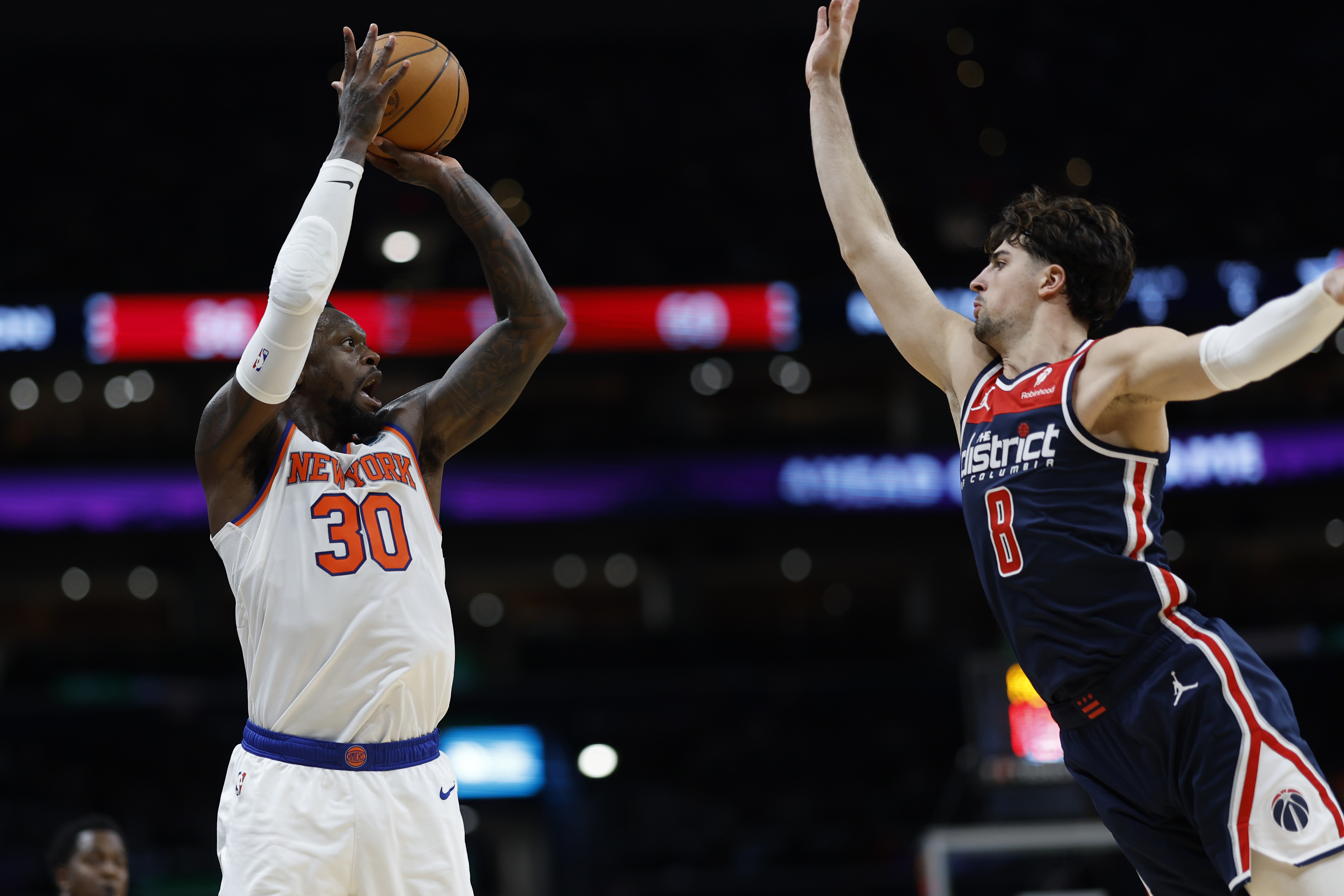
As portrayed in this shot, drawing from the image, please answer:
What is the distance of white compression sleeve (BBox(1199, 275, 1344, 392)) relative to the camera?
2.80m

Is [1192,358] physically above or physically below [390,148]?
below

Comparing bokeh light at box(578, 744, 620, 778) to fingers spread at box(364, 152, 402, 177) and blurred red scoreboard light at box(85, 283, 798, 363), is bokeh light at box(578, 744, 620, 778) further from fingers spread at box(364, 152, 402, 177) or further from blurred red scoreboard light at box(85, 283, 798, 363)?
fingers spread at box(364, 152, 402, 177)

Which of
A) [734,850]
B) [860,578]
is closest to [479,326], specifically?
[734,850]

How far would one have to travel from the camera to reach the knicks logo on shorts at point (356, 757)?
3248 millimetres

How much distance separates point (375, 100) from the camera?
360 cm

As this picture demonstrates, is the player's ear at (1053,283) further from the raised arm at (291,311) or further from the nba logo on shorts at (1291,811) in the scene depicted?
the raised arm at (291,311)

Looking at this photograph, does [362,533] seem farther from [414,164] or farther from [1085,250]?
[1085,250]

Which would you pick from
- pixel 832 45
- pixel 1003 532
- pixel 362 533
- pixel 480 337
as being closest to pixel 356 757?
pixel 362 533

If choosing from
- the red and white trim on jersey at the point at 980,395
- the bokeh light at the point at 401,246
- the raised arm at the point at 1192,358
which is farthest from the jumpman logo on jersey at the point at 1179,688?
the bokeh light at the point at 401,246

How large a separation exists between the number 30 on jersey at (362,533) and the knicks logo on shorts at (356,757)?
1.45 feet

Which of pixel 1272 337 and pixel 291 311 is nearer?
pixel 1272 337

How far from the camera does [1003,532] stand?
332cm

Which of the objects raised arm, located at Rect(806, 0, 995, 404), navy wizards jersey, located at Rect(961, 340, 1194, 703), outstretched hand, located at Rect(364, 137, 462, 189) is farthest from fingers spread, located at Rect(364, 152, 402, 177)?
navy wizards jersey, located at Rect(961, 340, 1194, 703)

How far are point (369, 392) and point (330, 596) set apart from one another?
683 mm
